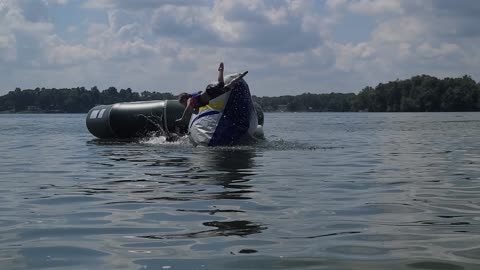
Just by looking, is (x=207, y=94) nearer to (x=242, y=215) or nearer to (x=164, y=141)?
(x=164, y=141)

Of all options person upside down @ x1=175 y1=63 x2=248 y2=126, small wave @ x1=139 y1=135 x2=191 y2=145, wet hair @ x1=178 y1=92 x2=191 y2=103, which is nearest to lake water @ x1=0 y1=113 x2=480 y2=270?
person upside down @ x1=175 y1=63 x2=248 y2=126

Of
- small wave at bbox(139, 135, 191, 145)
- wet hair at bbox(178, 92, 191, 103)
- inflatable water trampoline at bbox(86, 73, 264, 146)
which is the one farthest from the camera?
small wave at bbox(139, 135, 191, 145)

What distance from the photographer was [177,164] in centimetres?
1148

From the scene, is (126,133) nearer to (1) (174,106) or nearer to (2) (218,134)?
(1) (174,106)

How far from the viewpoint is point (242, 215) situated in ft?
19.9

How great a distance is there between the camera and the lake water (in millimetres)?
4453

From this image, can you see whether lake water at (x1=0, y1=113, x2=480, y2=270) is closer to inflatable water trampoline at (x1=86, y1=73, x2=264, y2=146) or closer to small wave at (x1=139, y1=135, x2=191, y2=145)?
inflatable water trampoline at (x1=86, y1=73, x2=264, y2=146)

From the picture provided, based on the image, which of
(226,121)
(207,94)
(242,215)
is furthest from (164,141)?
(242,215)

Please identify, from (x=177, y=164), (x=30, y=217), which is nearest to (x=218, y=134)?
(x=177, y=164)

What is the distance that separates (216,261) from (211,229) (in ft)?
3.48

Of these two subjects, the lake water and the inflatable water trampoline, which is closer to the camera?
the lake water

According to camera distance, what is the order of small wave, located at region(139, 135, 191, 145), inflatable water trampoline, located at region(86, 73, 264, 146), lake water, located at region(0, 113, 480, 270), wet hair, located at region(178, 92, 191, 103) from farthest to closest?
small wave, located at region(139, 135, 191, 145)
wet hair, located at region(178, 92, 191, 103)
inflatable water trampoline, located at region(86, 73, 264, 146)
lake water, located at region(0, 113, 480, 270)

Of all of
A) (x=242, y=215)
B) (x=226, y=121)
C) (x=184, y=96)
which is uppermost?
(x=184, y=96)

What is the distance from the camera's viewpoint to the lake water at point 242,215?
4.45 metres
